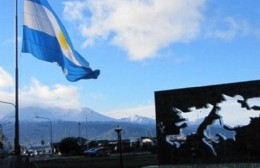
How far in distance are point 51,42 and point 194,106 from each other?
9.62 meters

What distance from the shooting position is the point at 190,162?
3538 centimetres

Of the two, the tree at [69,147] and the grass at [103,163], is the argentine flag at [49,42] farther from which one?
the tree at [69,147]

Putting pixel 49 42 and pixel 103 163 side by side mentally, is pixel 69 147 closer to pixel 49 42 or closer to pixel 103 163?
pixel 103 163

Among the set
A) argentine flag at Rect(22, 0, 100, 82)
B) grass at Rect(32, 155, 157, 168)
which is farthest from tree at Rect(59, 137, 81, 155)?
argentine flag at Rect(22, 0, 100, 82)

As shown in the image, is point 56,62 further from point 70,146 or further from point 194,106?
point 70,146

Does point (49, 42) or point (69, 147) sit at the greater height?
point (49, 42)

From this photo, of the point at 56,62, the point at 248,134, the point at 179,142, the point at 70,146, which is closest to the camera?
the point at 56,62

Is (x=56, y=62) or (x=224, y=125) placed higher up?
(x=56, y=62)

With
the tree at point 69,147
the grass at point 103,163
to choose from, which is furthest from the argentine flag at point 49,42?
the tree at point 69,147

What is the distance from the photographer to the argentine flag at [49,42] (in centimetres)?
3081

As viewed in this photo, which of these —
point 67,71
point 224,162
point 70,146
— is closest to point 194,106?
point 224,162

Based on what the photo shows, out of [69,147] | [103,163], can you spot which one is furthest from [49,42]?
[69,147]

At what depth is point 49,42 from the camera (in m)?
31.5

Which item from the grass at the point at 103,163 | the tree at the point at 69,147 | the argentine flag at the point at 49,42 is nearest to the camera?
the argentine flag at the point at 49,42
